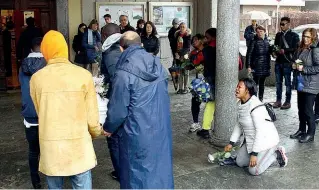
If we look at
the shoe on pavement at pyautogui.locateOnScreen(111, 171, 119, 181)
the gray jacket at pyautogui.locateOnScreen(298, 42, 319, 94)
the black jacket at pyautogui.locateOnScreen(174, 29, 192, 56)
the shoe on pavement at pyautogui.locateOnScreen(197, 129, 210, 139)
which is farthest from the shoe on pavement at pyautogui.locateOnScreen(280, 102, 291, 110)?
the shoe on pavement at pyautogui.locateOnScreen(111, 171, 119, 181)

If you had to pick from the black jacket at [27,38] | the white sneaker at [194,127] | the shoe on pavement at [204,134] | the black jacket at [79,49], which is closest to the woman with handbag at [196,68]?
the white sneaker at [194,127]

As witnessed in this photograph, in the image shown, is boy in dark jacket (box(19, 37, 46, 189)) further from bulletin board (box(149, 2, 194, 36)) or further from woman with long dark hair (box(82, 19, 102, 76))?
bulletin board (box(149, 2, 194, 36))

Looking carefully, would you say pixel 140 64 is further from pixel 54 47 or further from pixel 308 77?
pixel 308 77

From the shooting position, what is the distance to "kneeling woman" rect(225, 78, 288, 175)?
4.61m

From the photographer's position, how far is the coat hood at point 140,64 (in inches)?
123

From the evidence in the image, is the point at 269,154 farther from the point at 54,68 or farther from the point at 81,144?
the point at 54,68

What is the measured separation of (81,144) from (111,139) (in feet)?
4.05

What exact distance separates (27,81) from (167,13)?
7828 mm

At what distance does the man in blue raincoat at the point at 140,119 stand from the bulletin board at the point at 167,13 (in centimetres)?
810

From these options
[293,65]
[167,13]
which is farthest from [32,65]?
[167,13]

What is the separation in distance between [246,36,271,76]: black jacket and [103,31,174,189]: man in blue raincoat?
5.07 metres

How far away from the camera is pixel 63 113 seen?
116 inches

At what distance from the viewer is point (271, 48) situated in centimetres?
797

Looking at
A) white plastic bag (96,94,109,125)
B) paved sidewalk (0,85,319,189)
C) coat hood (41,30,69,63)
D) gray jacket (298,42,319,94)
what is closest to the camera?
coat hood (41,30,69,63)
